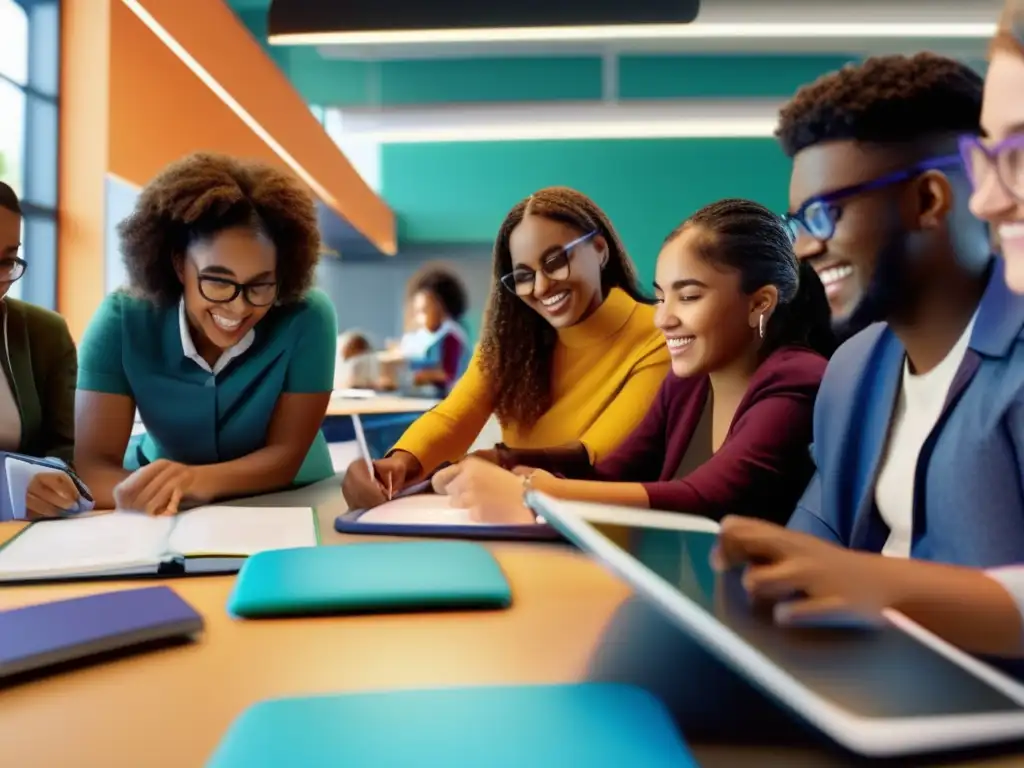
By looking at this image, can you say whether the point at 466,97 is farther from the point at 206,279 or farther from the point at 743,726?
the point at 743,726

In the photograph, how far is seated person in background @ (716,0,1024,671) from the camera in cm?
45

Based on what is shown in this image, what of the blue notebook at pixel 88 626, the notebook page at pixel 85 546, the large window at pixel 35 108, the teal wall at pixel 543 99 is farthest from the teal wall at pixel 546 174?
the blue notebook at pixel 88 626

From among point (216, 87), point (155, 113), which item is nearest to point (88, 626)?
point (216, 87)

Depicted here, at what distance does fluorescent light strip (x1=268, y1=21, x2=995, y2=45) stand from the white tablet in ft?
5.17

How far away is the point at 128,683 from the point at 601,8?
Answer: 5.52ft

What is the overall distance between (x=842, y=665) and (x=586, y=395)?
0.89 meters

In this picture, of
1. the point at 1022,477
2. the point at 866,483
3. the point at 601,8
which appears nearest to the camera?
the point at 1022,477

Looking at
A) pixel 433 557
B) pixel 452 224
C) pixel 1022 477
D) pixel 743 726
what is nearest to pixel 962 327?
pixel 1022 477

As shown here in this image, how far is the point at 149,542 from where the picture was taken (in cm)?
84

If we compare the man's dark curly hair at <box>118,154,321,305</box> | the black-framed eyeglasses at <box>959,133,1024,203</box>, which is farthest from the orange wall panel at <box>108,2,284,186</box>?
the black-framed eyeglasses at <box>959,133,1024,203</box>

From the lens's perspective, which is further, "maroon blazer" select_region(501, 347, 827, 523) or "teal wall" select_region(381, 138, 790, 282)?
"teal wall" select_region(381, 138, 790, 282)

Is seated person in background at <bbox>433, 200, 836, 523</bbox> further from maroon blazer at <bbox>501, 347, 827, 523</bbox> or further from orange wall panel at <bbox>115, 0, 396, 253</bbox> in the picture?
orange wall panel at <bbox>115, 0, 396, 253</bbox>

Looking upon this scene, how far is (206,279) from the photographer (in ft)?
3.97

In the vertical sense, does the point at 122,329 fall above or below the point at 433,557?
above
